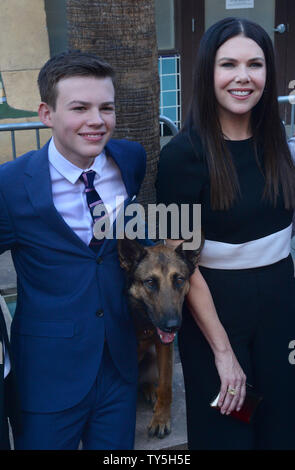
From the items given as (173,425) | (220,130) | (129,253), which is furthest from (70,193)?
(173,425)

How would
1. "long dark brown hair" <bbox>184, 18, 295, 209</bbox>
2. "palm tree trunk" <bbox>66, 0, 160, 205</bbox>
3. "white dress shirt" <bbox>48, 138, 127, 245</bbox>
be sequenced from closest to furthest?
1. "white dress shirt" <bbox>48, 138, 127, 245</bbox>
2. "long dark brown hair" <bbox>184, 18, 295, 209</bbox>
3. "palm tree trunk" <bbox>66, 0, 160, 205</bbox>

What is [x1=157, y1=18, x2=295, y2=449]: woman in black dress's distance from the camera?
226 cm

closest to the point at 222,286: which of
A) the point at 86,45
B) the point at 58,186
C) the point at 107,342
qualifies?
the point at 107,342

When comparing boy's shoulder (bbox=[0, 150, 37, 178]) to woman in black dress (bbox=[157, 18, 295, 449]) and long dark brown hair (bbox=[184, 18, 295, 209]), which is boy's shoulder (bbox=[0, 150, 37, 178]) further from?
long dark brown hair (bbox=[184, 18, 295, 209])

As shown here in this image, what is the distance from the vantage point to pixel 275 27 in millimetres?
9922

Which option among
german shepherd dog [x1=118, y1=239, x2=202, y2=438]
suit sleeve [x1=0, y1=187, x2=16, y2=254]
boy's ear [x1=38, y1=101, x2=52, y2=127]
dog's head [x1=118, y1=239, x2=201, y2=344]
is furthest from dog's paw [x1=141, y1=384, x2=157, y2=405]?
boy's ear [x1=38, y1=101, x2=52, y2=127]

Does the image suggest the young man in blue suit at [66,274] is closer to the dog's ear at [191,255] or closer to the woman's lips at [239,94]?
the dog's ear at [191,255]

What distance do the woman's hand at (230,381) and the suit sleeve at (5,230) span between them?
98 cm

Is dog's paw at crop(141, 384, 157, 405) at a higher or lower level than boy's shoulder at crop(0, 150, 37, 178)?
lower

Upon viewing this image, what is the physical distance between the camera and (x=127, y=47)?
3.50 meters

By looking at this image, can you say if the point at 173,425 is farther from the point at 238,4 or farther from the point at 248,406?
the point at 238,4

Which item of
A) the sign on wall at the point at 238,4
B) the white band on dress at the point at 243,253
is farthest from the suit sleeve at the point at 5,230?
the sign on wall at the point at 238,4

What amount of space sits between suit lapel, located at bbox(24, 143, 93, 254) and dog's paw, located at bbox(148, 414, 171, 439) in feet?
4.69
